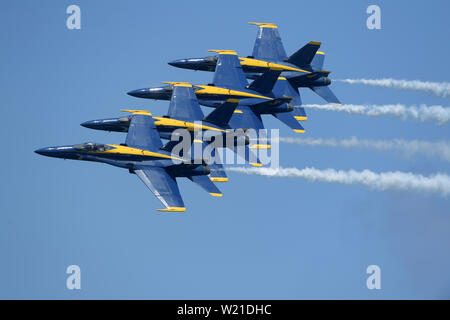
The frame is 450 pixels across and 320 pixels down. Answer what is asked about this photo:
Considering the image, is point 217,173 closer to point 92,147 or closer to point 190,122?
point 190,122

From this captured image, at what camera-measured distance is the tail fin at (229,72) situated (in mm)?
111312

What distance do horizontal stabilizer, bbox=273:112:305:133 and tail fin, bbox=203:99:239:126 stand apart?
5.62 meters

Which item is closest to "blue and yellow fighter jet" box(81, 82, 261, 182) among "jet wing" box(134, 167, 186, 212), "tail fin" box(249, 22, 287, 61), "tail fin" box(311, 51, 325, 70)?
"jet wing" box(134, 167, 186, 212)

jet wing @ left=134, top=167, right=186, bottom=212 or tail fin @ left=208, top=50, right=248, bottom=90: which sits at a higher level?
tail fin @ left=208, top=50, right=248, bottom=90

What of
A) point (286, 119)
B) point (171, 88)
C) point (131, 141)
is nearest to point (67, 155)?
point (131, 141)

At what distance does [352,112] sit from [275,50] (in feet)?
30.3

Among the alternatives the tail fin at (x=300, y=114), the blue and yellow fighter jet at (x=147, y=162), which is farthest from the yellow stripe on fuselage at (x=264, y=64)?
the blue and yellow fighter jet at (x=147, y=162)

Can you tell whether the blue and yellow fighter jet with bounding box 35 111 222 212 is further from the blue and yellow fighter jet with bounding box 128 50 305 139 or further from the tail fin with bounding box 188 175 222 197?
the blue and yellow fighter jet with bounding box 128 50 305 139

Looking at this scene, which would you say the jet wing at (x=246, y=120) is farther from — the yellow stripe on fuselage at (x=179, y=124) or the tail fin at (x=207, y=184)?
the tail fin at (x=207, y=184)

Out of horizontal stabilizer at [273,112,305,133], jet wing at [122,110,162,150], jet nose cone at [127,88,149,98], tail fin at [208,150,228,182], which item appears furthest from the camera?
jet nose cone at [127,88,149,98]

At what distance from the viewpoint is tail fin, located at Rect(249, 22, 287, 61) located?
115 m

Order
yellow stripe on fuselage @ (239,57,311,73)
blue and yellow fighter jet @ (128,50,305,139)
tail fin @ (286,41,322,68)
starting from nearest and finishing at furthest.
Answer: blue and yellow fighter jet @ (128,50,305,139), tail fin @ (286,41,322,68), yellow stripe on fuselage @ (239,57,311,73)

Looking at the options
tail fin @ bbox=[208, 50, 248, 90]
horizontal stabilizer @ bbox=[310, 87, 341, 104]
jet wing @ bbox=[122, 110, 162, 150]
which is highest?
tail fin @ bbox=[208, 50, 248, 90]

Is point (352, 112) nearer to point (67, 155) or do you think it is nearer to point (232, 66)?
point (232, 66)
